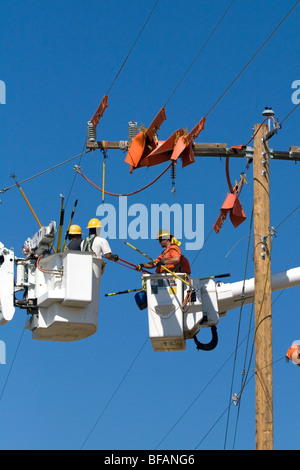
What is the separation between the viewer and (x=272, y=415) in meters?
27.7

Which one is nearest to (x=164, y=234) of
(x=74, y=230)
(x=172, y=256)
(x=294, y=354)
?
(x=172, y=256)

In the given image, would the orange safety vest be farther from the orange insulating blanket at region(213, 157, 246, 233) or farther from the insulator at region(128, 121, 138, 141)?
the insulator at region(128, 121, 138, 141)

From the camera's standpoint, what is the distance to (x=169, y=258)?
97.7ft

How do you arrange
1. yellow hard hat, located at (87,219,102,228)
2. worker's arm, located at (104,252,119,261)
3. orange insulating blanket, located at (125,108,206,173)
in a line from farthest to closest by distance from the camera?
orange insulating blanket, located at (125,108,206,173) < yellow hard hat, located at (87,219,102,228) < worker's arm, located at (104,252,119,261)

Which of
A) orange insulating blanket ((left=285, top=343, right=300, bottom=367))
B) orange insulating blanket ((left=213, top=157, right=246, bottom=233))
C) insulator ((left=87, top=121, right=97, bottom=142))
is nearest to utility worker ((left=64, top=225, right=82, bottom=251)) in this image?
insulator ((left=87, top=121, right=97, bottom=142))

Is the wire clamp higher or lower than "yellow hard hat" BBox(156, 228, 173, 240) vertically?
lower

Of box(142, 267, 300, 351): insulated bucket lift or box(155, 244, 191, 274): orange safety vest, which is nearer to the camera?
box(142, 267, 300, 351): insulated bucket lift

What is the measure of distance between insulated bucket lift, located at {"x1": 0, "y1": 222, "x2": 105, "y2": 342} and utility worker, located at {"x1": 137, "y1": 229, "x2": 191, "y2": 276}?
37.8 inches

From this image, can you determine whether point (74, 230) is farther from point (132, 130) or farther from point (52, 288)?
point (132, 130)

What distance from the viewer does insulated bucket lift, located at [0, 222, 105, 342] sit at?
28.9 m

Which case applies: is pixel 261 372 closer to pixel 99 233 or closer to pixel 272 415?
pixel 272 415

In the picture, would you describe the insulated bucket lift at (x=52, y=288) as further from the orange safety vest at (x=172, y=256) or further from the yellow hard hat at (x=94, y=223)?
the orange safety vest at (x=172, y=256)

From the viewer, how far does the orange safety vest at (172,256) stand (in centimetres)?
2972

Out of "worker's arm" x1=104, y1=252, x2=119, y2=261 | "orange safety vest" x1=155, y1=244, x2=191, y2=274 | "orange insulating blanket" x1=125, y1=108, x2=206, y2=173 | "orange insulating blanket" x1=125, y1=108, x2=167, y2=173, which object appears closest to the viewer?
"worker's arm" x1=104, y1=252, x2=119, y2=261
